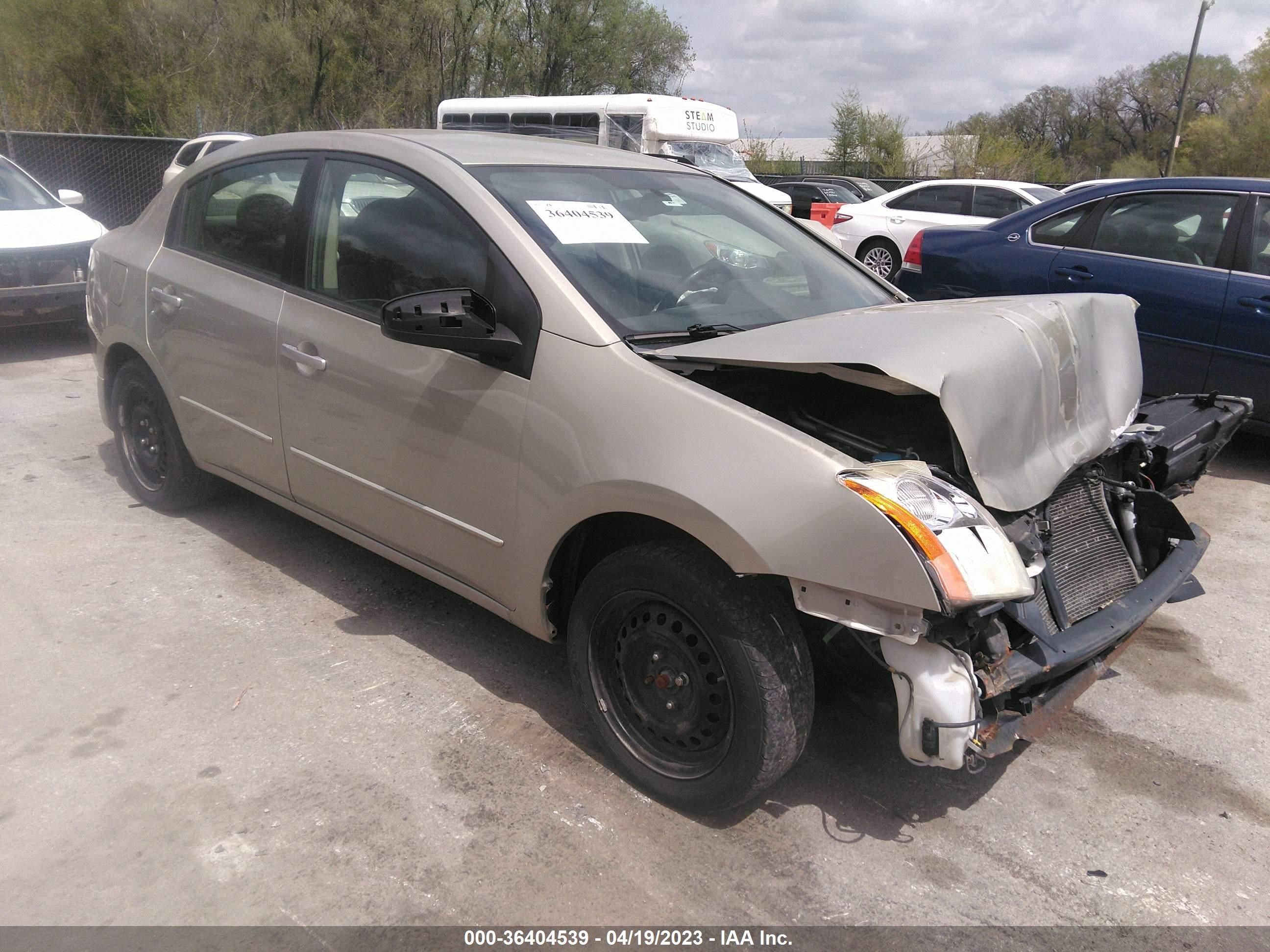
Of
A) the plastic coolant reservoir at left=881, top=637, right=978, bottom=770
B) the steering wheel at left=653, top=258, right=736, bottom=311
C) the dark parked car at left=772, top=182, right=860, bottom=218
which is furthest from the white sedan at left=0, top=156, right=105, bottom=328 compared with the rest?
the dark parked car at left=772, top=182, right=860, bottom=218

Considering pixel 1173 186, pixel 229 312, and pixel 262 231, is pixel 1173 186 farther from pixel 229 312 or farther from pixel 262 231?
pixel 229 312

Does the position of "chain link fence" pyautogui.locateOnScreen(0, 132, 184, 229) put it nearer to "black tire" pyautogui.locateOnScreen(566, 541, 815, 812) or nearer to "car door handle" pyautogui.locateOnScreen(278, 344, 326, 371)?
"car door handle" pyautogui.locateOnScreen(278, 344, 326, 371)

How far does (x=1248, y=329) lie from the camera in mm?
5730

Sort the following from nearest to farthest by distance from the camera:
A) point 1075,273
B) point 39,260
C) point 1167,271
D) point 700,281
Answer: point 700,281, point 1167,271, point 1075,273, point 39,260

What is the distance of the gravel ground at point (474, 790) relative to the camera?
2529 millimetres

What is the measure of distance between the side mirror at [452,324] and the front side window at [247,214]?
110 cm

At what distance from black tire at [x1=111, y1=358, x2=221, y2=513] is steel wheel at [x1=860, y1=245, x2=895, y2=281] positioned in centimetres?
1149

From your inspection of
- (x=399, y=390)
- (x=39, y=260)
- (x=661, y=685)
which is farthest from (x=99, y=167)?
(x=661, y=685)

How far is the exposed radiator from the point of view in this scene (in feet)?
9.57

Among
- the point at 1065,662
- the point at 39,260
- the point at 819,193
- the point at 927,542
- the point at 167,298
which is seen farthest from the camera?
the point at 819,193

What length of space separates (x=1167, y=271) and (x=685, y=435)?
480 cm

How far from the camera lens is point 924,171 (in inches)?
1684

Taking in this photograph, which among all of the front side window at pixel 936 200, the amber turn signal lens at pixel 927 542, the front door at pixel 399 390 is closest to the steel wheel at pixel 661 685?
the front door at pixel 399 390

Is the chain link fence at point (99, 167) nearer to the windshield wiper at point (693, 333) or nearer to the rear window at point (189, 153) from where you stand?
the rear window at point (189, 153)
